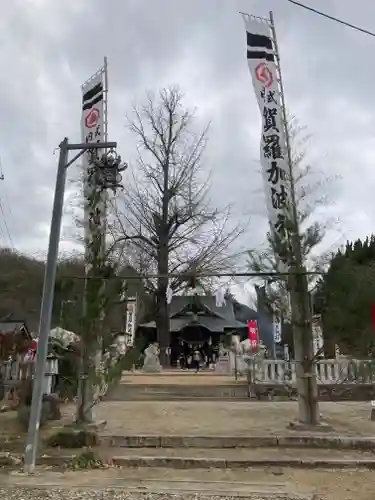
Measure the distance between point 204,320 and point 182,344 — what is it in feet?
7.57

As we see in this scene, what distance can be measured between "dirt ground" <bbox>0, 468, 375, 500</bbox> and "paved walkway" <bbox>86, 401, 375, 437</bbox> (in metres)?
1.63

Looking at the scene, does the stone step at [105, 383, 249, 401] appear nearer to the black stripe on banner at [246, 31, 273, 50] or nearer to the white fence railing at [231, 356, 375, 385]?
the white fence railing at [231, 356, 375, 385]

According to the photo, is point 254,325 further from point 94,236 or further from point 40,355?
point 40,355

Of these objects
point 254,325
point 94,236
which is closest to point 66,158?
point 94,236

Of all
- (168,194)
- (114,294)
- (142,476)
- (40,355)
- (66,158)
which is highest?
(168,194)

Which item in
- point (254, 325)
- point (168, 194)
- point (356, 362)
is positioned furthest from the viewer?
point (168, 194)

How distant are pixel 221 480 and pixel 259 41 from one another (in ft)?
27.1

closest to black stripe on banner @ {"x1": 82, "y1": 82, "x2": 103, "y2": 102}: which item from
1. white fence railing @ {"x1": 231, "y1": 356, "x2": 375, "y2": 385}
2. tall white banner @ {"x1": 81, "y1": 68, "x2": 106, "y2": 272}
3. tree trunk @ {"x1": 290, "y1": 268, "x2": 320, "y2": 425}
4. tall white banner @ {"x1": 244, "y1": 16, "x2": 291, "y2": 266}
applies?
tall white banner @ {"x1": 81, "y1": 68, "x2": 106, "y2": 272}

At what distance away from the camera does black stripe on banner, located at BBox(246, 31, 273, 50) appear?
33.1 ft

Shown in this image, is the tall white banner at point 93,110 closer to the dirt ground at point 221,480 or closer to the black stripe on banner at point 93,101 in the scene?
the black stripe on banner at point 93,101

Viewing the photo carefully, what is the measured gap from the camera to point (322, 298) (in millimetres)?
8883

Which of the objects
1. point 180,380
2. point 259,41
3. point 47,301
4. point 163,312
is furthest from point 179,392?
point 163,312

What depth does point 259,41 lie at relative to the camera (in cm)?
1012

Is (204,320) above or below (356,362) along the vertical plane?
above
